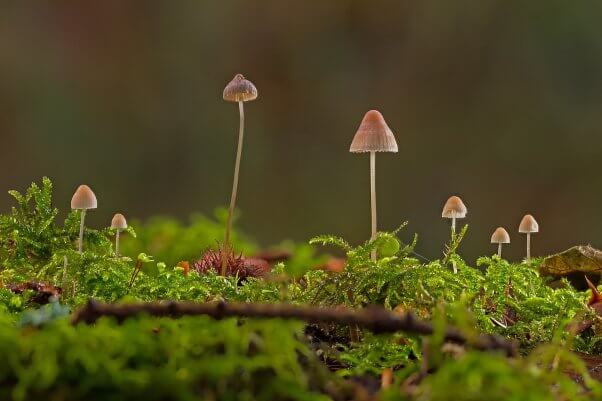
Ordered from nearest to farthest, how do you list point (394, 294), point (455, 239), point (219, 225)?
1. point (394, 294)
2. point (455, 239)
3. point (219, 225)

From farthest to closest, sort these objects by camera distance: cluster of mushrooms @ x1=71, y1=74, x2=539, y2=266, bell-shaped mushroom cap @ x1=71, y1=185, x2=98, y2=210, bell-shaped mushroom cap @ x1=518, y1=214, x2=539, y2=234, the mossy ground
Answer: bell-shaped mushroom cap @ x1=518, y1=214, x2=539, y2=234 < bell-shaped mushroom cap @ x1=71, y1=185, x2=98, y2=210 < cluster of mushrooms @ x1=71, y1=74, x2=539, y2=266 < the mossy ground

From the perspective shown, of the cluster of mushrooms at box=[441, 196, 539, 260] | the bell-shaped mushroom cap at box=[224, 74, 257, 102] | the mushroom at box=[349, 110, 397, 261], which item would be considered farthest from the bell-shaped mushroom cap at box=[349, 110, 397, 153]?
the bell-shaped mushroom cap at box=[224, 74, 257, 102]

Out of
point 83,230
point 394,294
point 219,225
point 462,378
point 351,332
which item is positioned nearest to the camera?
point 462,378

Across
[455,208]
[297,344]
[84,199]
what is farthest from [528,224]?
[297,344]

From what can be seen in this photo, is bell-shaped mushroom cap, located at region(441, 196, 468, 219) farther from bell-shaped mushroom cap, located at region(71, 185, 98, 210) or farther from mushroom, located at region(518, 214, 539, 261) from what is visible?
bell-shaped mushroom cap, located at region(71, 185, 98, 210)

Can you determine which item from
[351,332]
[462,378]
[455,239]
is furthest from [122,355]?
[455,239]

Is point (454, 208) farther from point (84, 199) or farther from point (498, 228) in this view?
point (84, 199)

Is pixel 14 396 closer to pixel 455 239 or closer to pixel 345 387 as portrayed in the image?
pixel 345 387
